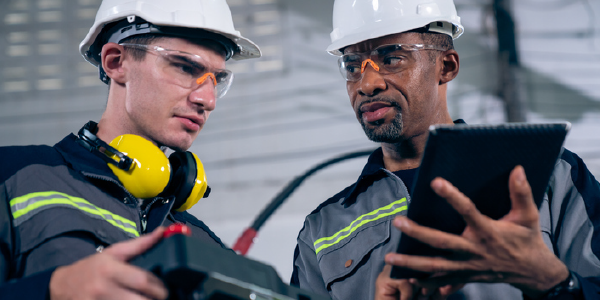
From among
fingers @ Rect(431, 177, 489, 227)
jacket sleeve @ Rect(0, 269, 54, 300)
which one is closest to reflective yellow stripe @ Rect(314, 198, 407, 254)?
fingers @ Rect(431, 177, 489, 227)

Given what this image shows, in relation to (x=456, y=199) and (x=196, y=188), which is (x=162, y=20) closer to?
(x=196, y=188)

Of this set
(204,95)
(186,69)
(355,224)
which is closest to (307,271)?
(355,224)

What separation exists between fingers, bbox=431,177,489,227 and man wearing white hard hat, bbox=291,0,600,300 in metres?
0.32

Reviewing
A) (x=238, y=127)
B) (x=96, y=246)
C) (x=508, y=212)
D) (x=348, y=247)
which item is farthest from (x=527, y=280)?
(x=238, y=127)

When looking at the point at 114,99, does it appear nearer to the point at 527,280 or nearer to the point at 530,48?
the point at 527,280

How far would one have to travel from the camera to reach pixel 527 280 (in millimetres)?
1084

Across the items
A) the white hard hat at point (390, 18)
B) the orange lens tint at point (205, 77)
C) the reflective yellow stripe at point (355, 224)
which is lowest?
the reflective yellow stripe at point (355, 224)

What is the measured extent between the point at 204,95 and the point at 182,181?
0.36m

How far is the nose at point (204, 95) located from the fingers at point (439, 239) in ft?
3.27

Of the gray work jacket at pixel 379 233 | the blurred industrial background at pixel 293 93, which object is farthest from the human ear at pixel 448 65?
the blurred industrial background at pixel 293 93

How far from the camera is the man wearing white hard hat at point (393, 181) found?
1511 millimetres

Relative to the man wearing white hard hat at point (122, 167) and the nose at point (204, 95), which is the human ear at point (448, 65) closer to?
the man wearing white hard hat at point (122, 167)

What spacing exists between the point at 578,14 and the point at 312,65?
2.41m

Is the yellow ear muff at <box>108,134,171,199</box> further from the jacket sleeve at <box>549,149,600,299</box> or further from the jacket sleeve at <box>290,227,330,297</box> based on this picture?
the jacket sleeve at <box>549,149,600,299</box>
